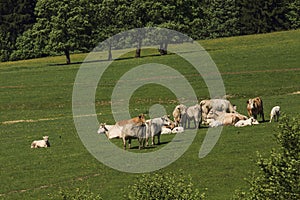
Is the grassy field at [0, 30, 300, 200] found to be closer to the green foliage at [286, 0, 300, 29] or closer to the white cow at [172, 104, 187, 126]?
the white cow at [172, 104, 187, 126]

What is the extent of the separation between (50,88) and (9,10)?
2482 inches

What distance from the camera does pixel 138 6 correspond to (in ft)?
307

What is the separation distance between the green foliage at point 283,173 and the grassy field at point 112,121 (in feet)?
14.3

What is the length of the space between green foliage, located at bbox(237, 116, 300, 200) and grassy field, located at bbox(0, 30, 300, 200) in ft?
14.3

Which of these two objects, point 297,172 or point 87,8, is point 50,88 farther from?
point 297,172

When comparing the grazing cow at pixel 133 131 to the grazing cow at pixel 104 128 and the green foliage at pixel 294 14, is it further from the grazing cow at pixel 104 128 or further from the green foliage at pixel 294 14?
the green foliage at pixel 294 14

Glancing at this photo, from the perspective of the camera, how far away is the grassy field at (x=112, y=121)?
89.1 ft

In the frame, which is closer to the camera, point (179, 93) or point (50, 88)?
point (179, 93)

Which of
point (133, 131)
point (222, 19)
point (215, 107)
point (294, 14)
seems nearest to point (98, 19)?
point (294, 14)

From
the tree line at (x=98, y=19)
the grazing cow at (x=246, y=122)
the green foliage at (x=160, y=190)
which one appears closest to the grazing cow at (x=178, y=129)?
the grazing cow at (x=246, y=122)

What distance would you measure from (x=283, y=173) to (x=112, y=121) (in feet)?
93.5

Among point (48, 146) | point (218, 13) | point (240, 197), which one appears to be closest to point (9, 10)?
point (218, 13)

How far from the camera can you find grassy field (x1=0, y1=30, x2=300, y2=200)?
27156mm

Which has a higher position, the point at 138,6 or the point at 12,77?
the point at 138,6
